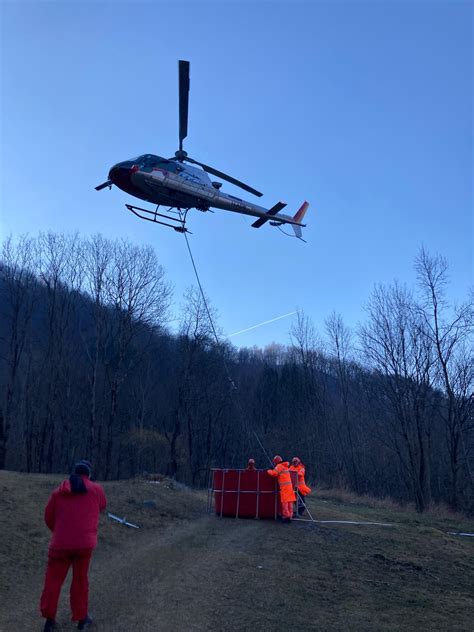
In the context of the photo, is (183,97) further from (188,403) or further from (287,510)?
(188,403)

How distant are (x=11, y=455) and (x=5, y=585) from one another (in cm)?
3233

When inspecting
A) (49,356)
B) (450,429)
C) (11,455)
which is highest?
(49,356)

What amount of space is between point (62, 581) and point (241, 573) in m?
3.41

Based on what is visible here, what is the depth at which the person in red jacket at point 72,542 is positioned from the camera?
5.35 m

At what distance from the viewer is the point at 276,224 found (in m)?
16.3

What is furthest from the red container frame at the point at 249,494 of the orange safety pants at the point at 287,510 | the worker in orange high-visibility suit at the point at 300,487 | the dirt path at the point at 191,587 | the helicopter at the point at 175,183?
the helicopter at the point at 175,183

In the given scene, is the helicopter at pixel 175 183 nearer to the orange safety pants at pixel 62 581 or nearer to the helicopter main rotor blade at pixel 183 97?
the helicopter main rotor blade at pixel 183 97

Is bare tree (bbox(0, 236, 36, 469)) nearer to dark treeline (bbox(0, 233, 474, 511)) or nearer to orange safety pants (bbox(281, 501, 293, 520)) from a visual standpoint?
dark treeline (bbox(0, 233, 474, 511))

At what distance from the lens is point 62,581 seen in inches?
214

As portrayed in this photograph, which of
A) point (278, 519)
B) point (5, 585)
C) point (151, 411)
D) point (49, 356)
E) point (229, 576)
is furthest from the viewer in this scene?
point (151, 411)

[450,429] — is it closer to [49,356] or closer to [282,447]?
[282,447]

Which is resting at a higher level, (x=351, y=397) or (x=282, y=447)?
(x=351, y=397)

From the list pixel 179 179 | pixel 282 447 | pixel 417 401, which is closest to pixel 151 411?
pixel 282 447

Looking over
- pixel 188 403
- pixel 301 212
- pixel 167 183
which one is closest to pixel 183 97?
pixel 167 183
